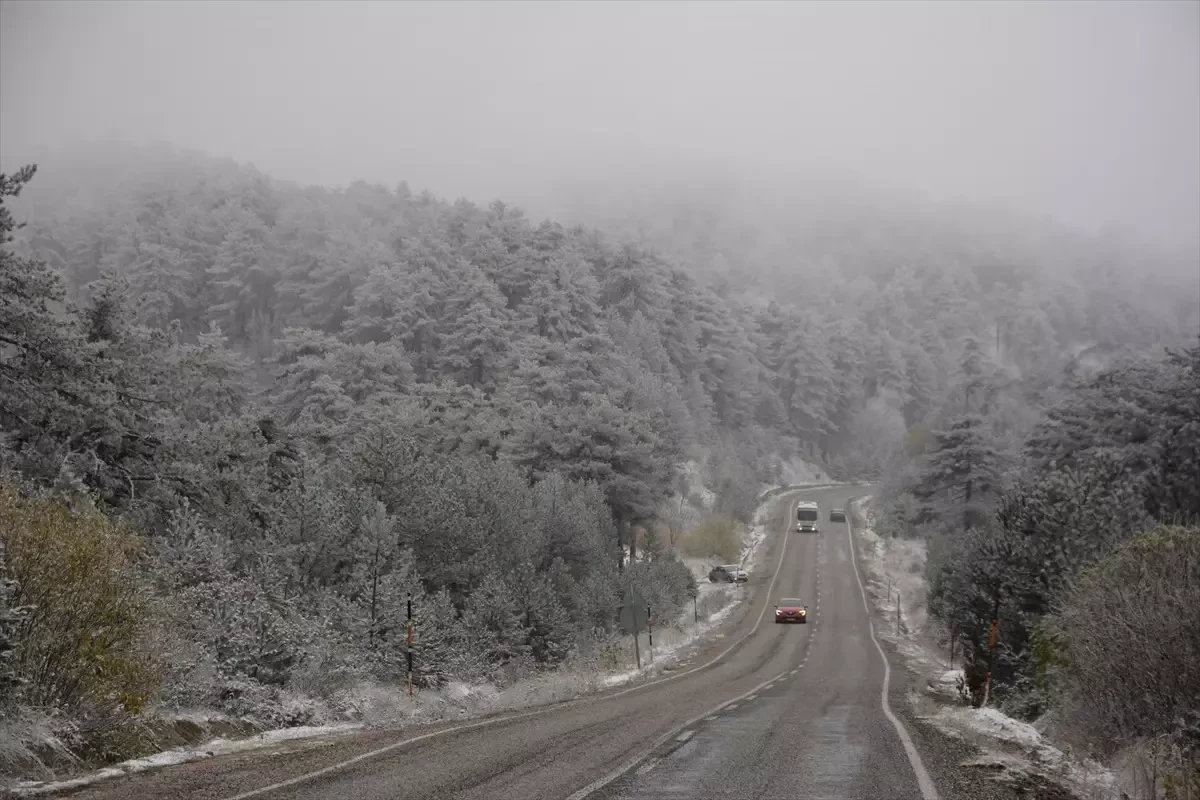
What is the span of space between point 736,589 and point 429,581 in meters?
31.7

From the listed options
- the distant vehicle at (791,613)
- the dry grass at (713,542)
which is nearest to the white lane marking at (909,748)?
the distant vehicle at (791,613)

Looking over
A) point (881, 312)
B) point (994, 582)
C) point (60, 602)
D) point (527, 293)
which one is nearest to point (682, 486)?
point (527, 293)

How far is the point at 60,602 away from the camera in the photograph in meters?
8.58

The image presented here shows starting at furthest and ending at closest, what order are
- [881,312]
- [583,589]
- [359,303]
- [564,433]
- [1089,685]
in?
[881,312]
[359,303]
[564,433]
[583,589]
[1089,685]

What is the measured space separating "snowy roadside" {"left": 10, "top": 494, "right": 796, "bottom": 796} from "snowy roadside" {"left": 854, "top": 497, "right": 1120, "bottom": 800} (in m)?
7.81

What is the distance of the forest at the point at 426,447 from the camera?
40.5 ft

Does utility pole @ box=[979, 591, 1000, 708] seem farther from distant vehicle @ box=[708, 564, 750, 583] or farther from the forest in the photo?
distant vehicle @ box=[708, 564, 750, 583]

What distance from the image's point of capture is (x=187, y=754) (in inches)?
364

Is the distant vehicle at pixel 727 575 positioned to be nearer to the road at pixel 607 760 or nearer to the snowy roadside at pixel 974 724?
the snowy roadside at pixel 974 724

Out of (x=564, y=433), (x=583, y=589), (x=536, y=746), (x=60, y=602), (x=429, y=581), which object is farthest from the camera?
(x=564, y=433)

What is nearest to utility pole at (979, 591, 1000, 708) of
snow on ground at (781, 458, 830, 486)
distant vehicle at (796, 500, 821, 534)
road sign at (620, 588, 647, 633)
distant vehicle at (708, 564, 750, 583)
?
road sign at (620, 588, 647, 633)

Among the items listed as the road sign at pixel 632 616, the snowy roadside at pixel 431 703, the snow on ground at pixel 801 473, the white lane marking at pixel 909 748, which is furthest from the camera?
the snow on ground at pixel 801 473

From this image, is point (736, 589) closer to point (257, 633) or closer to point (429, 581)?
point (429, 581)

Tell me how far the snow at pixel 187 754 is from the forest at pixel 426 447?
0.51 m
